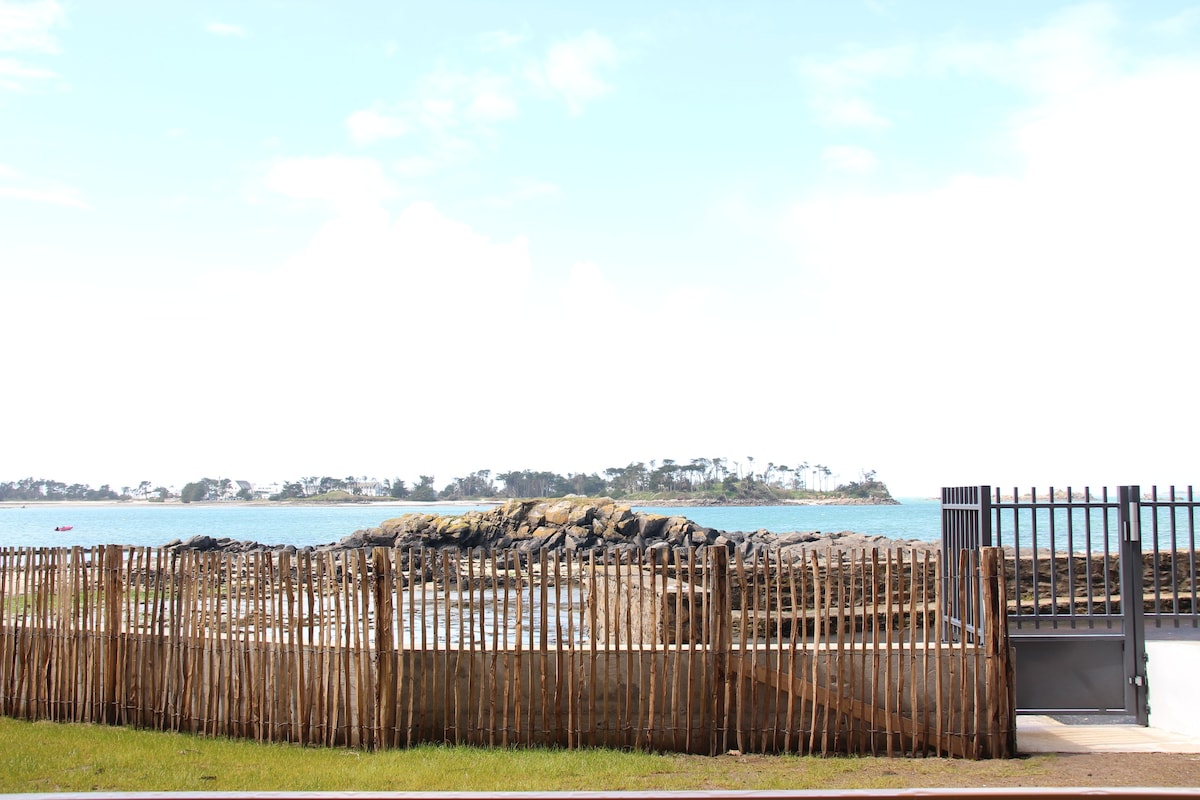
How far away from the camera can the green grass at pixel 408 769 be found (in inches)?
261

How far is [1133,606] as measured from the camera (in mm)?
8844

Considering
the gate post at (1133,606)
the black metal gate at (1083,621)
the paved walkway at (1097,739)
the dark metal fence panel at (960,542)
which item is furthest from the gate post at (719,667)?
the gate post at (1133,606)

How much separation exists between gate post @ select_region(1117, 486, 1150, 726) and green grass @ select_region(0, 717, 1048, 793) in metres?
1.75

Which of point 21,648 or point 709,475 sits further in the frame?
point 709,475

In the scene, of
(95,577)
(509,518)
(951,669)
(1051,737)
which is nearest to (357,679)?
(95,577)

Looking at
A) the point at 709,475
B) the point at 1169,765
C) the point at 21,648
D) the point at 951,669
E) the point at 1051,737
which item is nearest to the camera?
the point at 1169,765

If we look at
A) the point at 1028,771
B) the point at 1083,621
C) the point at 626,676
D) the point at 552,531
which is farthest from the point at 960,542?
the point at 552,531

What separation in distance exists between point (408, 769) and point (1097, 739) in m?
5.67

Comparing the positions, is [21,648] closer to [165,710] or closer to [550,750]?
[165,710]

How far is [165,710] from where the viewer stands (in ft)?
28.1

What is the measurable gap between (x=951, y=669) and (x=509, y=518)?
56.7 meters

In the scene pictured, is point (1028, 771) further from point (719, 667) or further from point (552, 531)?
point (552, 531)

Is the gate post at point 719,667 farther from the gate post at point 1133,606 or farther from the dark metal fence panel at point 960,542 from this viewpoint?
the gate post at point 1133,606

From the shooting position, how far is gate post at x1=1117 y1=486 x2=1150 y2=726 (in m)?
8.81
